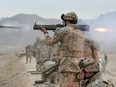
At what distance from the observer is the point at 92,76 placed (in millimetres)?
6676

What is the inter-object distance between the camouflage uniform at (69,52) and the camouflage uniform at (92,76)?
5.88ft

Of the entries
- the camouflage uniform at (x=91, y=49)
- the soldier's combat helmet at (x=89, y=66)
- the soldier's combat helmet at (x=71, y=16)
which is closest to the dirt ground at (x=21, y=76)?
the camouflage uniform at (x=91, y=49)

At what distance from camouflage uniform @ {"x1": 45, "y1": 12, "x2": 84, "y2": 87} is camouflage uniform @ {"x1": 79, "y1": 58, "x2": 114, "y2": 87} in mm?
1791

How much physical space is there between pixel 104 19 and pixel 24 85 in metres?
5.07

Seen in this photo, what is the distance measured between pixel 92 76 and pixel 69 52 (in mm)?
2280

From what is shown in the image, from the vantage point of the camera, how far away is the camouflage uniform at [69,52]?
29.1 feet

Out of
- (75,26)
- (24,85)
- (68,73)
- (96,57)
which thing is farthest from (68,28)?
(24,85)

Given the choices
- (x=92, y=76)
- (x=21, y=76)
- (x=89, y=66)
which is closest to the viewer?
(x=92, y=76)

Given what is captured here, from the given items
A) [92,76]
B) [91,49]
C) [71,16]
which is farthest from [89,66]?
[91,49]

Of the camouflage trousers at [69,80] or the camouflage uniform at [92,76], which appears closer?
the camouflage uniform at [92,76]

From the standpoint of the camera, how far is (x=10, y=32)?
142000 mm

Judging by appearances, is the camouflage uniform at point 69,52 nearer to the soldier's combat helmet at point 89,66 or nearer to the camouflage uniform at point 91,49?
the camouflage uniform at point 91,49

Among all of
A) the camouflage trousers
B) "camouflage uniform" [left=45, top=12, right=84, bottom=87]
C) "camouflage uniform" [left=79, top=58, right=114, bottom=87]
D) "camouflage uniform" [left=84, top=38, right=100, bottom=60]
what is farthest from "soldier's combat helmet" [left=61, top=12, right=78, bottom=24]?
"camouflage uniform" [left=79, top=58, right=114, bottom=87]

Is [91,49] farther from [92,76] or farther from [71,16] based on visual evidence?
[92,76]
